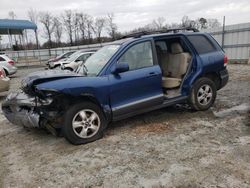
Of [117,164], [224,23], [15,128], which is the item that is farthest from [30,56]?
[117,164]

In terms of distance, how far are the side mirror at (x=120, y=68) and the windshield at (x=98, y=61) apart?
27 cm

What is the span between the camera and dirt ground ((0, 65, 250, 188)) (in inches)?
134

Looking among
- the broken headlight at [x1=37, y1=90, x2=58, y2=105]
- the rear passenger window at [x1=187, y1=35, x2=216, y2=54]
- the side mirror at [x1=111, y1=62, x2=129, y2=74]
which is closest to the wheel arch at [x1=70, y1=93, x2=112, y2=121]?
the broken headlight at [x1=37, y1=90, x2=58, y2=105]

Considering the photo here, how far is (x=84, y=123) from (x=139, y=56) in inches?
67.9

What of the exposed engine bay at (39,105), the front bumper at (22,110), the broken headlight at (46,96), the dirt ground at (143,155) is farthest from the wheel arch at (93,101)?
the front bumper at (22,110)

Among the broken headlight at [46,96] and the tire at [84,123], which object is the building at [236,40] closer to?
the tire at [84,123]

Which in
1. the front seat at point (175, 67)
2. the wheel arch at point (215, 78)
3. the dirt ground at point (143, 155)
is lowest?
the dirt ground at point (143, 155)

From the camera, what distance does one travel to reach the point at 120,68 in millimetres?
4742

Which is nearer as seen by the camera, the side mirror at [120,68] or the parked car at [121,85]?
the parked car at [121,85]

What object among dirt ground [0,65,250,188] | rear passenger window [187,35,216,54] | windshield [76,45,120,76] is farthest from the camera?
rear passenger window [187,35,216,54]

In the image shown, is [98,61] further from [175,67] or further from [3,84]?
[3,84]

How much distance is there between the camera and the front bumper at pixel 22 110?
467 cm

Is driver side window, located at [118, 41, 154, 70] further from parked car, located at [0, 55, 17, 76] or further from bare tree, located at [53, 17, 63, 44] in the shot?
bare tree, located at [53, 17, 63, 44]

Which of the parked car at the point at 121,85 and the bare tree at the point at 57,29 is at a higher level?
the bare tree at the point at 57,29
